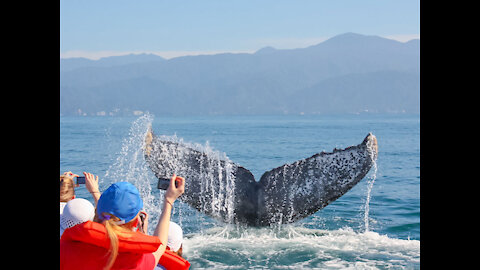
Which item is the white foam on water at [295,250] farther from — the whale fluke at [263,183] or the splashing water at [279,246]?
the whale fluke at [263,183]

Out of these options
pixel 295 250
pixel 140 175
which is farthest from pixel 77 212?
pixel 140 175

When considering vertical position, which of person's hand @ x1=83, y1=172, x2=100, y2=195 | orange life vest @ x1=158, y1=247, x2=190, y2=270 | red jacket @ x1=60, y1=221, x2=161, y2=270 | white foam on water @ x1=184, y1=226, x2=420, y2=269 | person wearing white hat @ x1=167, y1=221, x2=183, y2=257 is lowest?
white foam on water @ x1=184, y1=226, x2=420, y2=269

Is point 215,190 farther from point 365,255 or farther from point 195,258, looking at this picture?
point 365,255

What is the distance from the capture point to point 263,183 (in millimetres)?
6430

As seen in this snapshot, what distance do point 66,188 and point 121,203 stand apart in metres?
1.47

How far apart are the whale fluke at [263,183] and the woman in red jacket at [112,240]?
375 centimetres

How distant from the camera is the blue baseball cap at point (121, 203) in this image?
95.8 inches

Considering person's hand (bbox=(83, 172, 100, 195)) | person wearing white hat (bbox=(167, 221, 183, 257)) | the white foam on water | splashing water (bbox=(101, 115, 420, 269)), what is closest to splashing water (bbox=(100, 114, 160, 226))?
splashing water (bbox=(101, 115, 420, 269))

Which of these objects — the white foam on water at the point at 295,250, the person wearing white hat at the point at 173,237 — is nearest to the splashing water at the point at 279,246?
the white foam on water at the point at 295,250

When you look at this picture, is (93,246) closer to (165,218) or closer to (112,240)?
(112,240)

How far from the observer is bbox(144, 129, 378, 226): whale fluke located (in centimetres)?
630

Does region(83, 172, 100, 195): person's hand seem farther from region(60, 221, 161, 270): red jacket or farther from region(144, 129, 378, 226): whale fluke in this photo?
region(144, 129, 378, 226): whale fluke

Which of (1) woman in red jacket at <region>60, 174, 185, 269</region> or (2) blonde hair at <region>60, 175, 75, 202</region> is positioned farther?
(2) blonde hair at <region>60, 175, 75, 202</region>
